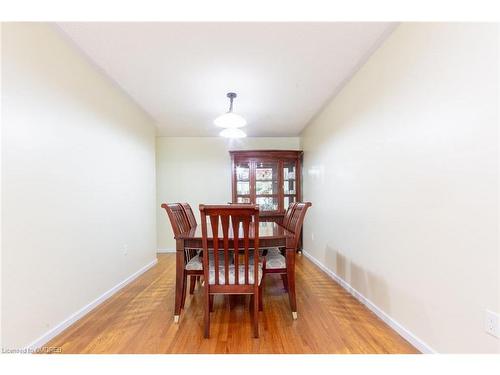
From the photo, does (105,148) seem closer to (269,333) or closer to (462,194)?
(269,333)

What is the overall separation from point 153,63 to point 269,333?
7.89ft

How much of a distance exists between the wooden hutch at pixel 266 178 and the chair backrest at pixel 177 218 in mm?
2046

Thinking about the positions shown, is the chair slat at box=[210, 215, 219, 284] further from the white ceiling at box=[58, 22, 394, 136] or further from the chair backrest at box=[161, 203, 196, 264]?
the white ceiling at box=[58, 22, 394, 136]

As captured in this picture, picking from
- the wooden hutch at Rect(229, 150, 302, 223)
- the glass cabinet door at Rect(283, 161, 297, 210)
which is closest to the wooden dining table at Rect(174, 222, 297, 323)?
the wooden hutch at Rect(229, 150, 302, 223)

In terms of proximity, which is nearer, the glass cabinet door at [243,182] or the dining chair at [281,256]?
the dining chair at [281,256]

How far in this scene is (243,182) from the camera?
4684mm

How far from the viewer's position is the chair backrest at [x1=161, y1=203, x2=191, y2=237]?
2.12m

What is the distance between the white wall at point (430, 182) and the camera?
123 centimetres

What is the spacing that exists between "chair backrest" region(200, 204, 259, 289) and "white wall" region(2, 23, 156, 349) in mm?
1078

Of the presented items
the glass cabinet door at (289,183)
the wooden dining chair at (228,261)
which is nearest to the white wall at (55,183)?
the wooden dining chair at (228,261)

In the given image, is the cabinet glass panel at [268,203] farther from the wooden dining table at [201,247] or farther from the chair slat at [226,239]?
the chair slat at [226,239]

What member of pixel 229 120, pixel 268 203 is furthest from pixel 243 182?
pixel 229 120
